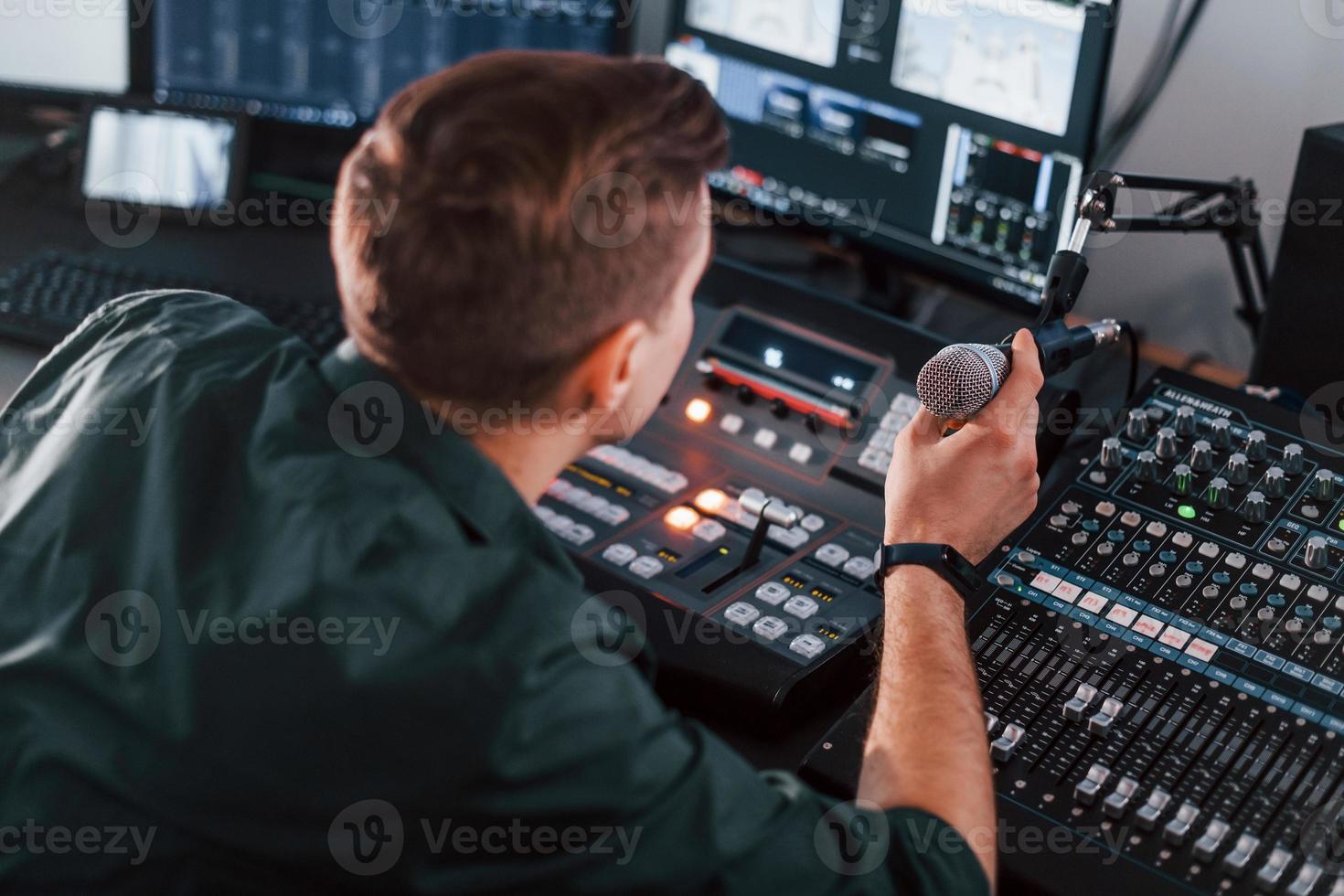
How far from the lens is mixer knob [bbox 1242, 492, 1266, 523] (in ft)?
3.94

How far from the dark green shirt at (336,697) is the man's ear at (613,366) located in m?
0.09

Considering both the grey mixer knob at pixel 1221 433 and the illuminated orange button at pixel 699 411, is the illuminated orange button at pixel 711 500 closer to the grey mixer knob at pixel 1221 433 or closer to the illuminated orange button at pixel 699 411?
the illuminated orange button at pixel 699 411

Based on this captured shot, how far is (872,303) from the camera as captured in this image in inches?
72.8

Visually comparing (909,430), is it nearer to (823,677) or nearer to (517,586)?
(823,677)

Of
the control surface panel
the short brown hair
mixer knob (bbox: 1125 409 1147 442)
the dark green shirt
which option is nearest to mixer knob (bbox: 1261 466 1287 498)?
mixer knob (bbox: 1125 409 1147 442)

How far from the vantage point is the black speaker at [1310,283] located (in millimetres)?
1390

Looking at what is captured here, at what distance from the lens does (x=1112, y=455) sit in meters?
1.28

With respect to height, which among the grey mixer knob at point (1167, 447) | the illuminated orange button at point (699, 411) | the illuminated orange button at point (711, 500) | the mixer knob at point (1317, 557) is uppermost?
the grey mixer knob at point (1167, 447)

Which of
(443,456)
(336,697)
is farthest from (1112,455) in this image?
(336,697)

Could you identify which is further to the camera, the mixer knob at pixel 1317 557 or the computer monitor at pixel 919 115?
the computer monitor at pixel 919 115

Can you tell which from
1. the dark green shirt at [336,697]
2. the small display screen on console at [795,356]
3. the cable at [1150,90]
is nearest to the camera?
the dark green shirt at [336,697]

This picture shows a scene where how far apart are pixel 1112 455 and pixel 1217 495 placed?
0.10m

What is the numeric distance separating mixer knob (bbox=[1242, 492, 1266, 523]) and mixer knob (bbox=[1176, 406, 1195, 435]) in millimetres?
104

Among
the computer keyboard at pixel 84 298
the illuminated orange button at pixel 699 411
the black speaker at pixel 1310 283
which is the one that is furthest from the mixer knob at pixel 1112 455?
the computer keyboard at pixel 84 298
